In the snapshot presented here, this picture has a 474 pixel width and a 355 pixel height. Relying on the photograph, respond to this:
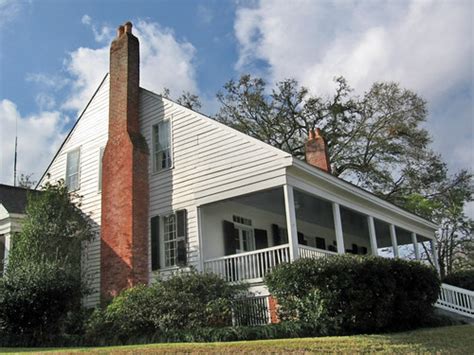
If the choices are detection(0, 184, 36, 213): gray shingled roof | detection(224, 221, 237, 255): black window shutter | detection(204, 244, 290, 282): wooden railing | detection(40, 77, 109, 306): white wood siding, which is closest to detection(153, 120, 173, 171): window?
detection(40, 77, 109, 306): white wood siding

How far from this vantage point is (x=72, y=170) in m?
18.2

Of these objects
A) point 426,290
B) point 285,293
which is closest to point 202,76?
point 285,293

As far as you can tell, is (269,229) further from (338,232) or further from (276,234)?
(338,232)

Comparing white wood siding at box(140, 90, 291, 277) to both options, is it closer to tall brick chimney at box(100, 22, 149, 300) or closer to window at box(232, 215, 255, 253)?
tall brick chimney at box(100, 22, 149, 300)

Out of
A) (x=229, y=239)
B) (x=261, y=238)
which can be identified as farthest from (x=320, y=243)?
(x=229, y=239)

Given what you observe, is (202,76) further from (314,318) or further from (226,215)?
(314,318)

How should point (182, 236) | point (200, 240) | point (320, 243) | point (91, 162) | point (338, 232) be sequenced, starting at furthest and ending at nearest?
point (320, 243), point (91, 162), point (182, 236), point (338, 232), point (200, 240)

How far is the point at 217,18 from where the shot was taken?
532 inches

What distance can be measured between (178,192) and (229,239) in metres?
2.13

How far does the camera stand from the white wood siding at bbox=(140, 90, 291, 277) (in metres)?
13.1

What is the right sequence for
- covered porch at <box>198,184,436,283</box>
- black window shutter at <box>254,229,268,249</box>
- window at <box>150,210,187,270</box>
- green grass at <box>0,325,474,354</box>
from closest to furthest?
green grass at <box>0,325,474,354</box>
covered porch at <box>198,184,436,283</box>
window at <box>150,210,187,270</box>
black window shutter at <box>254,229,268,249</box>

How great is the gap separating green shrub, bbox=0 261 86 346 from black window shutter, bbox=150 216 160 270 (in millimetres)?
2905

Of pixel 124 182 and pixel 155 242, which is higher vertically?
pixel 124 182

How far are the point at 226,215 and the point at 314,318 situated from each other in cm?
591
